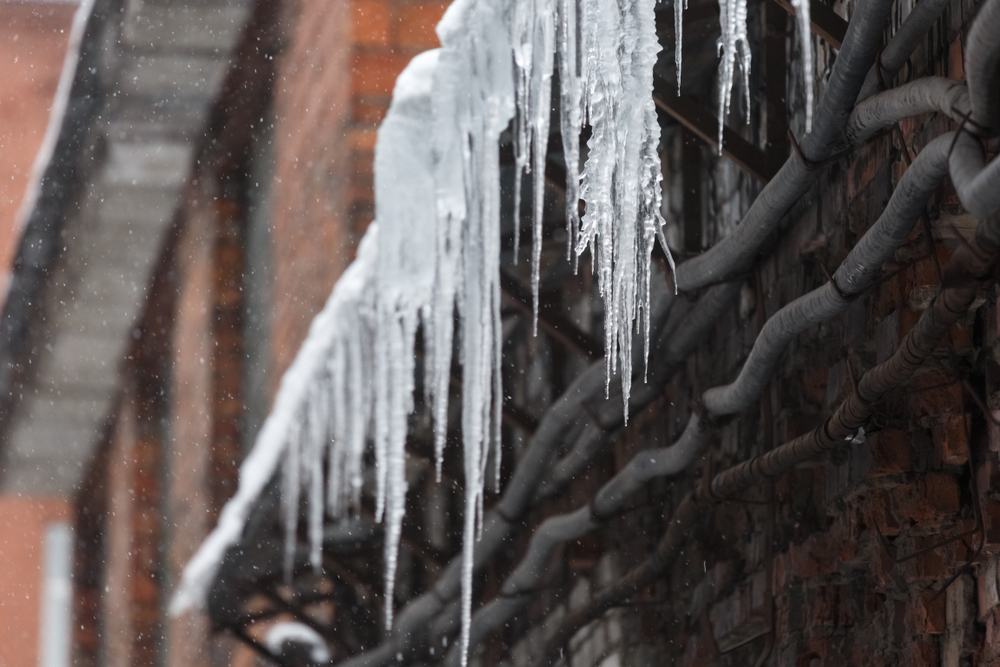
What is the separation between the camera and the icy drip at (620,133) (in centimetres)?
162

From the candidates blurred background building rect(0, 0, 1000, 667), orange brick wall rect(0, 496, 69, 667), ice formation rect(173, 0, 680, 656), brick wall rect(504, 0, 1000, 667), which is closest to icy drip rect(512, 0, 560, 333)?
ice formation rect(173, 0, 680, 656)

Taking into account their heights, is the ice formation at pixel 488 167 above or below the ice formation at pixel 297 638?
above

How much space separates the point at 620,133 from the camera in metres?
1.71

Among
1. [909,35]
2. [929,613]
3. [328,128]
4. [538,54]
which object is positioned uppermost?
[328,128]

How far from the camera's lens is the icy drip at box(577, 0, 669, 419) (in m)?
1.62

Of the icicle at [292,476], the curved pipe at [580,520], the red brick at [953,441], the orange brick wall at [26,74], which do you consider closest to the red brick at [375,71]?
the icicle at [292,476]

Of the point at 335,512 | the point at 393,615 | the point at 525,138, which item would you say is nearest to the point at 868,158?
the point at 525,138

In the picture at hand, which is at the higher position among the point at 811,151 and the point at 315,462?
the point at 315,462

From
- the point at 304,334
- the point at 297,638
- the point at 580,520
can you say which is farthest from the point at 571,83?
the point at 297,638

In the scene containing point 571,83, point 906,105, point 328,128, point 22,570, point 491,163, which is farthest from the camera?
point 22,570

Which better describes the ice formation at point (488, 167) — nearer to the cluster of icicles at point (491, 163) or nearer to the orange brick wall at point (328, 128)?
the cluster of icicles at point (491, 163)

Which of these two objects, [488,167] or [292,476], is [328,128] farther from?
[488,167]

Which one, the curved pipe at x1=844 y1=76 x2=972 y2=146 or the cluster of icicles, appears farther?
the cluster of icicles

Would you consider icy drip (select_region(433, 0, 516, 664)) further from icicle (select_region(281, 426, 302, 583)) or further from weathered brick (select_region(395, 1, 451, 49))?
weathered brick (select_region(395, 1, 451, 49))
